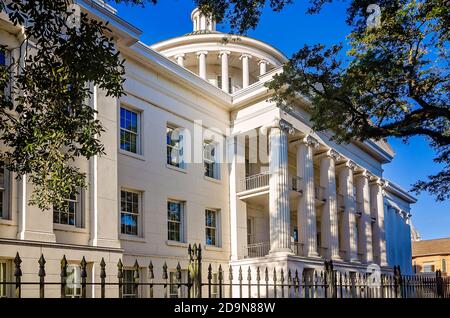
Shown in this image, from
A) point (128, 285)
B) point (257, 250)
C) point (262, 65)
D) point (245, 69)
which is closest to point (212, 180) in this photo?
point (257, 250)

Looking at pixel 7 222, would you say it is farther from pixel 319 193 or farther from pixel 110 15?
pixel 319 193

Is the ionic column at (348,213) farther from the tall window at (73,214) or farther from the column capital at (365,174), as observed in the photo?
the tall window at (73,214)

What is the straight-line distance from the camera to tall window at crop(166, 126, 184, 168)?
22844 mm

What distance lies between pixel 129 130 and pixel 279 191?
7916 millimetres

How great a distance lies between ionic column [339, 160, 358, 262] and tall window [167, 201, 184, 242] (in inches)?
479

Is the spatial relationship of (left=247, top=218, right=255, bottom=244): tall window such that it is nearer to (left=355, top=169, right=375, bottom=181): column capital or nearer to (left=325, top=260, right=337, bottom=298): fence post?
(left=355, top=169, right=375, bottom=181): column capital

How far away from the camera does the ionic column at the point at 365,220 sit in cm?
3284

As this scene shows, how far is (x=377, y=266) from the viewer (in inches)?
1265

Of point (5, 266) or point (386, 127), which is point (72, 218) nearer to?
point (5, 266)

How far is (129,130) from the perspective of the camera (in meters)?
20.7

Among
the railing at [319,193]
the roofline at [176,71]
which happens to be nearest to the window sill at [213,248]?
the railing at [319,193]

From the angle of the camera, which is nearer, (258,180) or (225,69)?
(258,180)

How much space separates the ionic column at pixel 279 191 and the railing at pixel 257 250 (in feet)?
6.70

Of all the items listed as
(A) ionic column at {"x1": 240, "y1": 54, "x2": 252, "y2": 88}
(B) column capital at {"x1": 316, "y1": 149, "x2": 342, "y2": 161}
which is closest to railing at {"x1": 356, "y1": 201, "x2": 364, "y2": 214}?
(B) column capital at {"x1": 316, "y1": 149, "x2": 342, "y2": 161}
